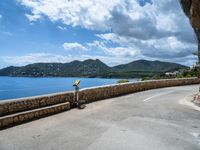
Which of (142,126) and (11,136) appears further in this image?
(142,126)

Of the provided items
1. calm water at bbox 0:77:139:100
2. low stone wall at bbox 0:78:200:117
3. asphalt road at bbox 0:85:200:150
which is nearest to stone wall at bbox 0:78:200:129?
low stone wall at bbox 0:78:200:117

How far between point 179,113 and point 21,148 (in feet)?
25.1

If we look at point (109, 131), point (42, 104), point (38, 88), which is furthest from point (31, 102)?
point (38, 88)

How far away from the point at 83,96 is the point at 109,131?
602cm

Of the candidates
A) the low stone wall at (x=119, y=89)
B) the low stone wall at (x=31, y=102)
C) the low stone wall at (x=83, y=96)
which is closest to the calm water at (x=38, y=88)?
the low stone wall at (x=119, y=89)

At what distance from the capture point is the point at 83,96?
13859 mm

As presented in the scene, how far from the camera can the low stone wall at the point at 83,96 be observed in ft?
29.9

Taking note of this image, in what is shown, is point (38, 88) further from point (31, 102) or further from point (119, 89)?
point (31, 102)

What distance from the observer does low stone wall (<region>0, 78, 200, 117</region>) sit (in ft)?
29.9

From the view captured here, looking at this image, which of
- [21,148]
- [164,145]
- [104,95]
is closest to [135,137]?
[164,145]

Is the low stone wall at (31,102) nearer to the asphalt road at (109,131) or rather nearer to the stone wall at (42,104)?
the stone wall at (42,104)

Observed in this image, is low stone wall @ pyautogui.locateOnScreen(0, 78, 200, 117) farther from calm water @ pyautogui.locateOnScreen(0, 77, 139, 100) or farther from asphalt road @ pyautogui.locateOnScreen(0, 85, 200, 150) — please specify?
calm water @ pyautogui.locateOnScreen(0, 77, 139, 100)

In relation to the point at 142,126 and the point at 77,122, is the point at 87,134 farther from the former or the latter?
the point at 142,126

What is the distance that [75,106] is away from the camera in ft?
41.4
